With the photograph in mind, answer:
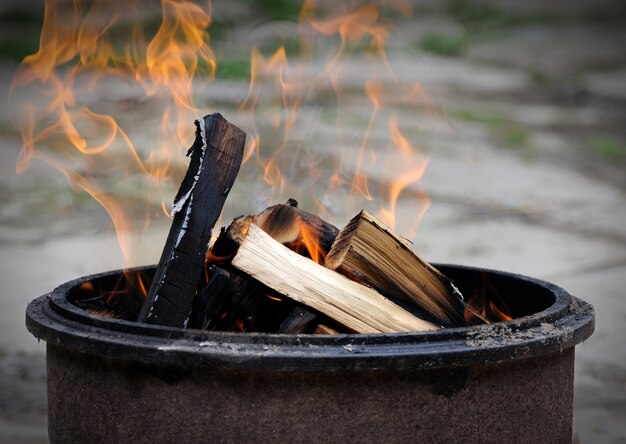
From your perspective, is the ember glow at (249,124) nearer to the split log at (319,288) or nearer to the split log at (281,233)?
the split log at (281,233)

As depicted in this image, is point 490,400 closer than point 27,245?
Yes

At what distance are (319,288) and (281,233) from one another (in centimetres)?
30

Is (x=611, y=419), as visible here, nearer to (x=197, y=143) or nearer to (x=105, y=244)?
(x=197, y=143)

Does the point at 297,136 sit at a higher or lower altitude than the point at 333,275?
higher

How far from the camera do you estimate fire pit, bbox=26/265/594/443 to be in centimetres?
177

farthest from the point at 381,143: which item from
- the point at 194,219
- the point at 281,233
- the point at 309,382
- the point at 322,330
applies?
the point at 309,382

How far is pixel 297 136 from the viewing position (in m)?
7.02

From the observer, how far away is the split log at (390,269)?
2160mm

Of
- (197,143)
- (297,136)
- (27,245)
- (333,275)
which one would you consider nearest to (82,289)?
(197,143)

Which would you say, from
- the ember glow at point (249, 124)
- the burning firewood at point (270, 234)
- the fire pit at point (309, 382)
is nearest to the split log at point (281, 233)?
the burning firewood at point (270, 234)

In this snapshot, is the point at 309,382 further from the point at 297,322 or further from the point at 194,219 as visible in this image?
the point at 194,219

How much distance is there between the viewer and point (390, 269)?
2.19m

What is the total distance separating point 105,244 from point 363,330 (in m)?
4.11

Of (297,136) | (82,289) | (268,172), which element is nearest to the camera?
(82,289)
